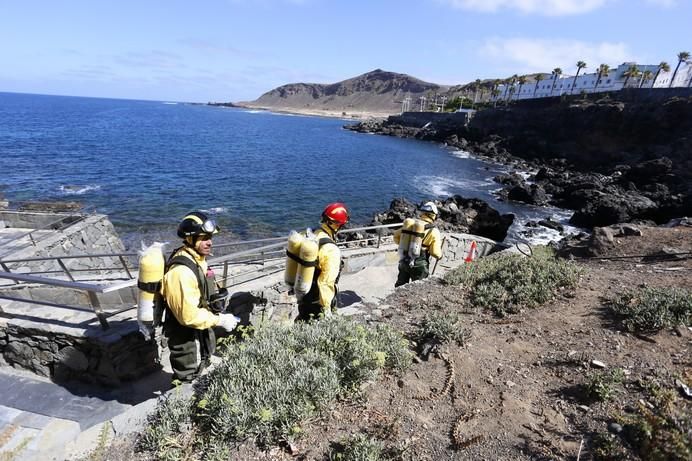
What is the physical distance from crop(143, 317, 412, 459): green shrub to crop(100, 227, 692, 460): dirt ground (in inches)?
6.7

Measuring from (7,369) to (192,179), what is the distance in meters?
34.3

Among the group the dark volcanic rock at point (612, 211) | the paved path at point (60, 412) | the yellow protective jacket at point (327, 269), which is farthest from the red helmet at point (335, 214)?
the dark volcanic rock at point (612, 211)

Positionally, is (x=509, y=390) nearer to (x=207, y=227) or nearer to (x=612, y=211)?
(x=207, y=227)

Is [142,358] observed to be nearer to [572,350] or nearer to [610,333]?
[572,350]

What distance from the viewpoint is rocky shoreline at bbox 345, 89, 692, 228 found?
29.0 m

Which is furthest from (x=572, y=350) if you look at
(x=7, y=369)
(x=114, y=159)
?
(x=114, y=159)

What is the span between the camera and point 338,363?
376 cm


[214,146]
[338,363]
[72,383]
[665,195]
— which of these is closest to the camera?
[338,363]

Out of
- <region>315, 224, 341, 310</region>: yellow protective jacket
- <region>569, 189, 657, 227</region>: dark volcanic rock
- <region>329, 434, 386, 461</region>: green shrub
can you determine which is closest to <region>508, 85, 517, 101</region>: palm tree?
<region>569, 189, 657, 227</region>: dark volcanic rock

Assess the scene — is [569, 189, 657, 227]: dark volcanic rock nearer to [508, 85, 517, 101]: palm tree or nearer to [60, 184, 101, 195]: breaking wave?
[60, 184, 101, 195]: breaking wave

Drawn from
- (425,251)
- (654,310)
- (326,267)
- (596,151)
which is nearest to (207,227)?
(326,267)

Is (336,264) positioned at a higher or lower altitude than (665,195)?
higher

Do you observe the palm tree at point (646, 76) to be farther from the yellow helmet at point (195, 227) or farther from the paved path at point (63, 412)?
the yellow helmet at point (195, 227)

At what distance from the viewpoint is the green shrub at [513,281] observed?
592 cm
